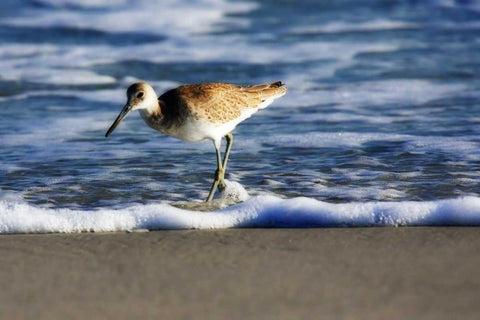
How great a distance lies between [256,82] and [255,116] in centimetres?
152

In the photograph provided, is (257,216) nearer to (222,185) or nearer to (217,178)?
(222,185)

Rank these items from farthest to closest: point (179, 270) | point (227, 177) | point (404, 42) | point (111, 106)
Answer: point (404, 42)
point (111, 106)
point (227, 177)
point (179, 270)

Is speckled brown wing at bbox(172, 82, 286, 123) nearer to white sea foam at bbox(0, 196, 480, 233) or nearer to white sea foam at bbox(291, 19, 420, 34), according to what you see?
white sea foam at bbox(0, 196, 480, 233)

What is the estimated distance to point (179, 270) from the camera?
468 cm

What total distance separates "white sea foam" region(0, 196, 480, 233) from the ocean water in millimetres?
10

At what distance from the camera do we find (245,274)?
4.61 meters

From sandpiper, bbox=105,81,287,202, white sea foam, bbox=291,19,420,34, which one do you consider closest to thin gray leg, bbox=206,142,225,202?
sandpiper, bbox=105,81,287,202

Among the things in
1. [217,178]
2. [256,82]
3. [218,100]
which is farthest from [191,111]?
[256,82]

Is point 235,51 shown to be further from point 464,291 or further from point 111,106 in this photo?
point 464,291

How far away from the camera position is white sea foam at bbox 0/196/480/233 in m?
5.63

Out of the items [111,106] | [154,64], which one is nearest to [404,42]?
[154,64]

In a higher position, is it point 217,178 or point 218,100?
point 218,100

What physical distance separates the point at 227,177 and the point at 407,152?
1.40 m

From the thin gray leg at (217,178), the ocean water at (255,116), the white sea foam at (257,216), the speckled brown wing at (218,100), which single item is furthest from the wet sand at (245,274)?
the speckled brown wing at (218,100)
